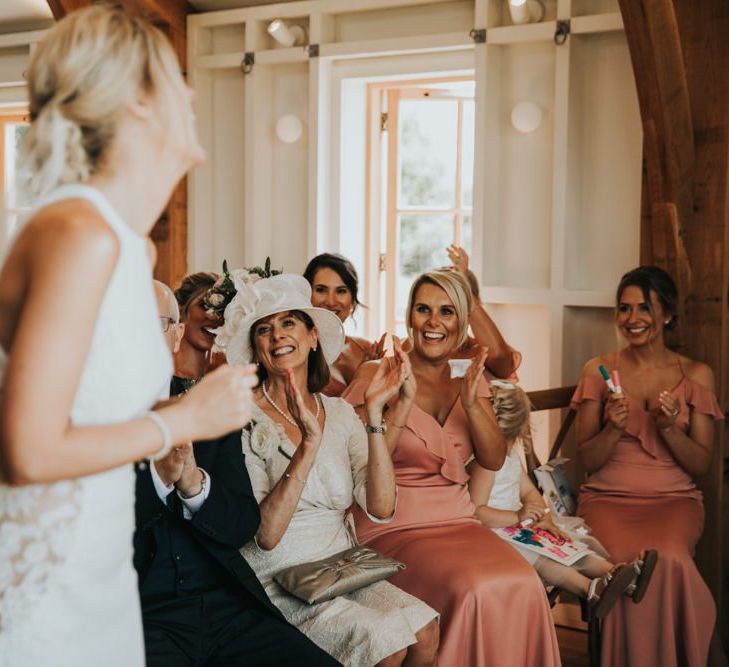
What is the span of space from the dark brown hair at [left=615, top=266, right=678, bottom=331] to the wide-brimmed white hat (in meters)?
1.43

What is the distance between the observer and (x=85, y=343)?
0.99 metres

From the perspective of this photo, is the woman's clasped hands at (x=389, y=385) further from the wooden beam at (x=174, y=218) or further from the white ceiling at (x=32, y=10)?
the white ceiling at (x=32, y=10)

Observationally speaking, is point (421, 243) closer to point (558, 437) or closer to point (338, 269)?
point (338, 269)

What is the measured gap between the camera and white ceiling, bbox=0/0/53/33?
4.85 meters

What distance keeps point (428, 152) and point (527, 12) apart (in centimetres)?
101

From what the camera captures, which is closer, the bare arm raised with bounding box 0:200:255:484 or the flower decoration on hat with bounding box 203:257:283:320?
the bare arm raised with bounding box 0:200:255:484

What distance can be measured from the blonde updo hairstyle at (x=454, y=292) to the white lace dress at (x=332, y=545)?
22.3 inches

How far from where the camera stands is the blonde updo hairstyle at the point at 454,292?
3053mm

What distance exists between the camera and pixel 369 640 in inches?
84.4

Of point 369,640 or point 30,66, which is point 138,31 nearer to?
point 30,66

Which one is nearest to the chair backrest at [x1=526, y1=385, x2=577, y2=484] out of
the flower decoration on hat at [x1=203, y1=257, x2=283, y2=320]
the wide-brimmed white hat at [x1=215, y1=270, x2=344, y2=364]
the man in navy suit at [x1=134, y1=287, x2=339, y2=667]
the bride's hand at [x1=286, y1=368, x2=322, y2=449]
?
the wide-brimmed white hat at [x1=215, y1=270, x2=344, y2=364]

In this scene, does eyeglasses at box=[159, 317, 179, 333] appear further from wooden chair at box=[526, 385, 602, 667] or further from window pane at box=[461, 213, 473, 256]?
window pane at box=[461, 213, 473, 256]

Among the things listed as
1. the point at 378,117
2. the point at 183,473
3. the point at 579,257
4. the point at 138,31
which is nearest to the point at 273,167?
the point at 378,117

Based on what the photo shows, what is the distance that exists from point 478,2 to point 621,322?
1.65 meters
